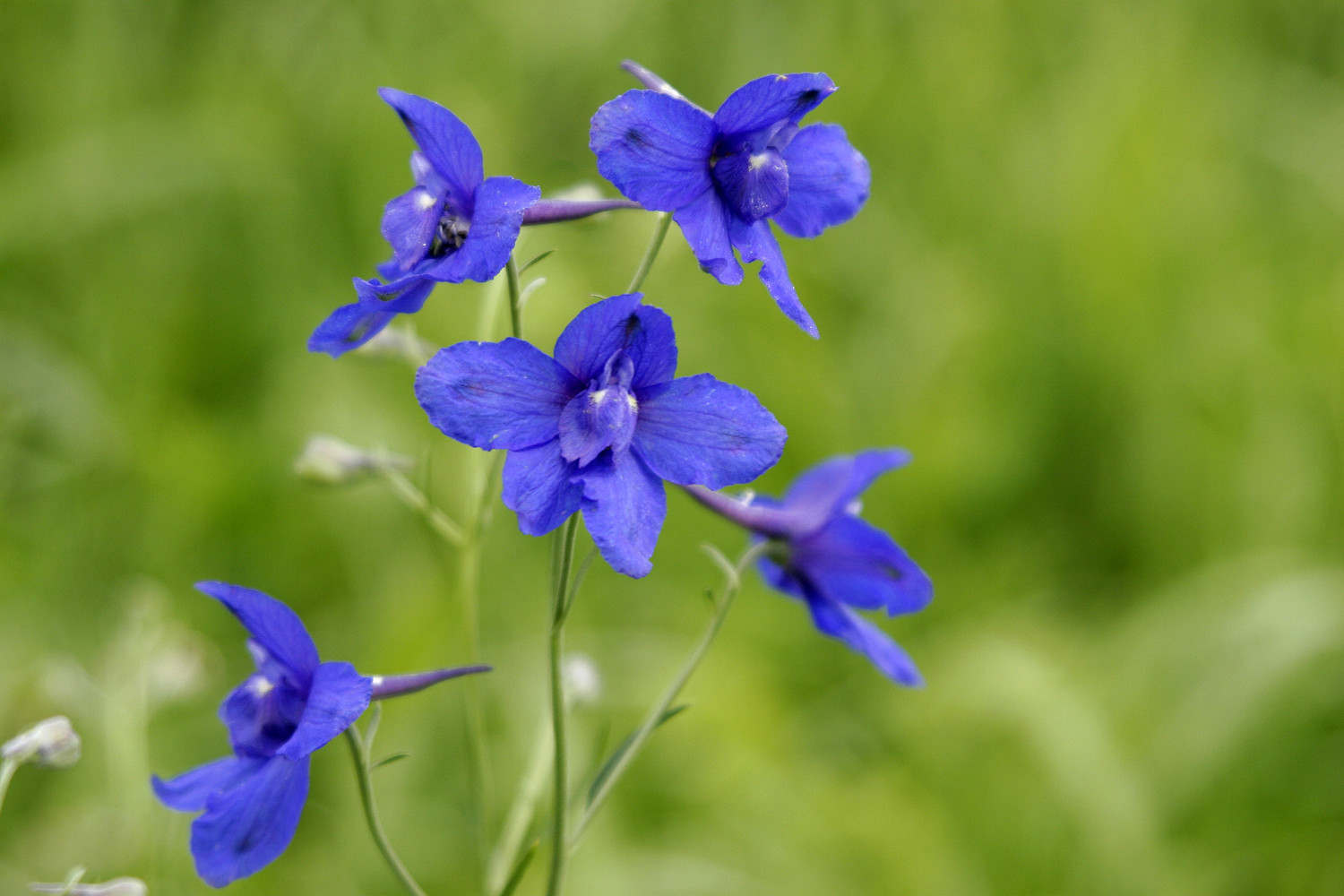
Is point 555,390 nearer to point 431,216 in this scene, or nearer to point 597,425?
point 597,425

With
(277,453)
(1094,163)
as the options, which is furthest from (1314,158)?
(277,453)

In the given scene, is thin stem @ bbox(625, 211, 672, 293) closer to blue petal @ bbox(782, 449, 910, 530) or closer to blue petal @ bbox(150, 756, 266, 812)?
blue petal @ bbox(782, 449, 910, 530)

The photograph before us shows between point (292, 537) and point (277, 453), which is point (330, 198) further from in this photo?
point (292, 537)

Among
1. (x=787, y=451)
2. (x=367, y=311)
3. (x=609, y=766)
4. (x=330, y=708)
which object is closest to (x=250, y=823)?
(x=330, y=708)

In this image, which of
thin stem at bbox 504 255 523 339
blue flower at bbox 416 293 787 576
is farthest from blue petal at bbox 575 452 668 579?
thin stem at bbox 504 255 523 339

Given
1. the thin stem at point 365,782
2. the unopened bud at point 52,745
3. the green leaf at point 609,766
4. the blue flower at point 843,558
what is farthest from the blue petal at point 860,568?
the unopened bud at point 52,745

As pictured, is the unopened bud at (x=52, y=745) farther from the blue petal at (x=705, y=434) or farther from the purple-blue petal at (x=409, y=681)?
the blue petal at (x=705, y=434)
